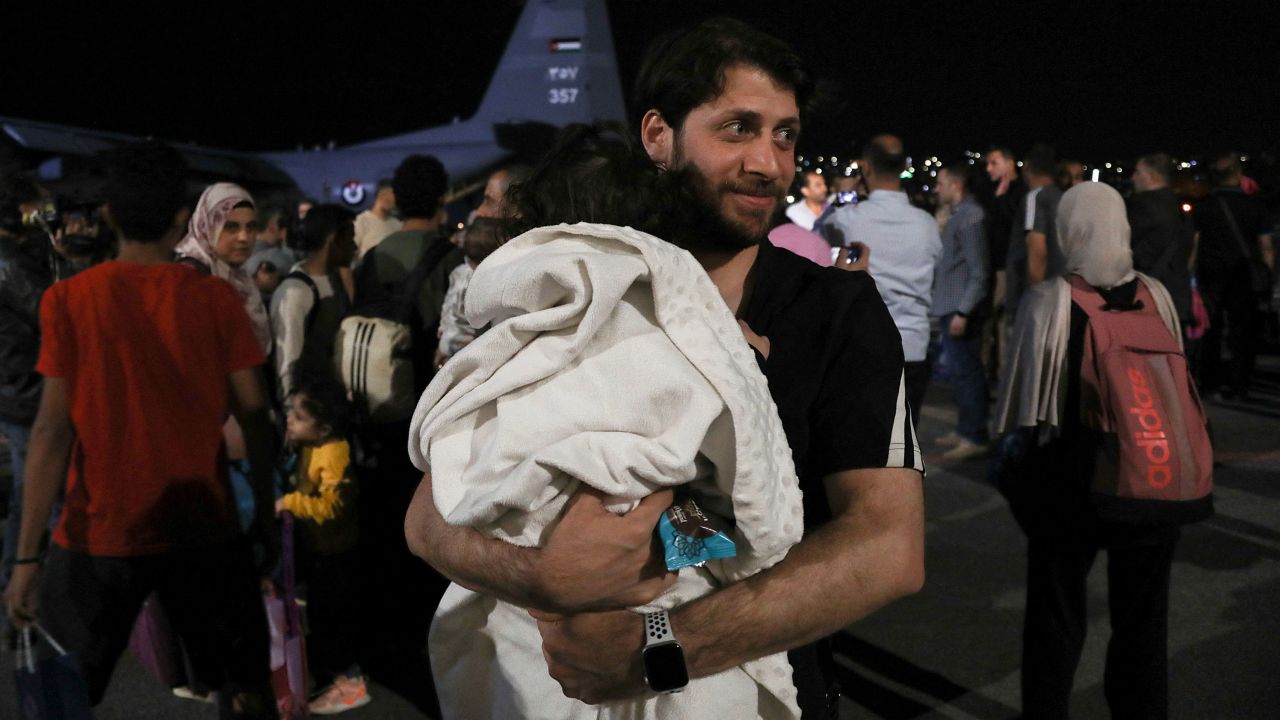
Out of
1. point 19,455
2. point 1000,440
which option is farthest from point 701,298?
point 19,455

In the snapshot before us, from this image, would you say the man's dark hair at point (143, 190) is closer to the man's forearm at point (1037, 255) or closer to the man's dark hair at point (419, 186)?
the man's dark hair at point (419, 186)

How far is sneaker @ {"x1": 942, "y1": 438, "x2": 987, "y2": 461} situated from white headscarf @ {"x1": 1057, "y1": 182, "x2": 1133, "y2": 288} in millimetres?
4388

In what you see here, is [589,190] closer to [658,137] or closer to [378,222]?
[658,137]

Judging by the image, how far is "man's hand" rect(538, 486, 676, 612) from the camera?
112 centimetres

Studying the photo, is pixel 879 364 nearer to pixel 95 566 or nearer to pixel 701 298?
pixel 701 298

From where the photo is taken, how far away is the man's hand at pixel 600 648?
1.24 meters

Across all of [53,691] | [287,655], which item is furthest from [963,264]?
[53,691]

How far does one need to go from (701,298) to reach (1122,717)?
2.55 meters

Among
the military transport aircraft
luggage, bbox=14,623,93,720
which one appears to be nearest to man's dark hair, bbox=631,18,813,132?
luggage, bbox=14,623,93,720

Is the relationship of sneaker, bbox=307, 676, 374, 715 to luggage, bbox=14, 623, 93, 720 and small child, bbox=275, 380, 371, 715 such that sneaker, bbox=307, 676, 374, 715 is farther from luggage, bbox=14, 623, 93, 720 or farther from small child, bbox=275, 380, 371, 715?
luggage, bbox=14, 623, 93, 720

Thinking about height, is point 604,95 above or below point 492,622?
above

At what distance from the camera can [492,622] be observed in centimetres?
143

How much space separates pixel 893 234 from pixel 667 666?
4.69 meters

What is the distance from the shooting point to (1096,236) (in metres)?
3.00
